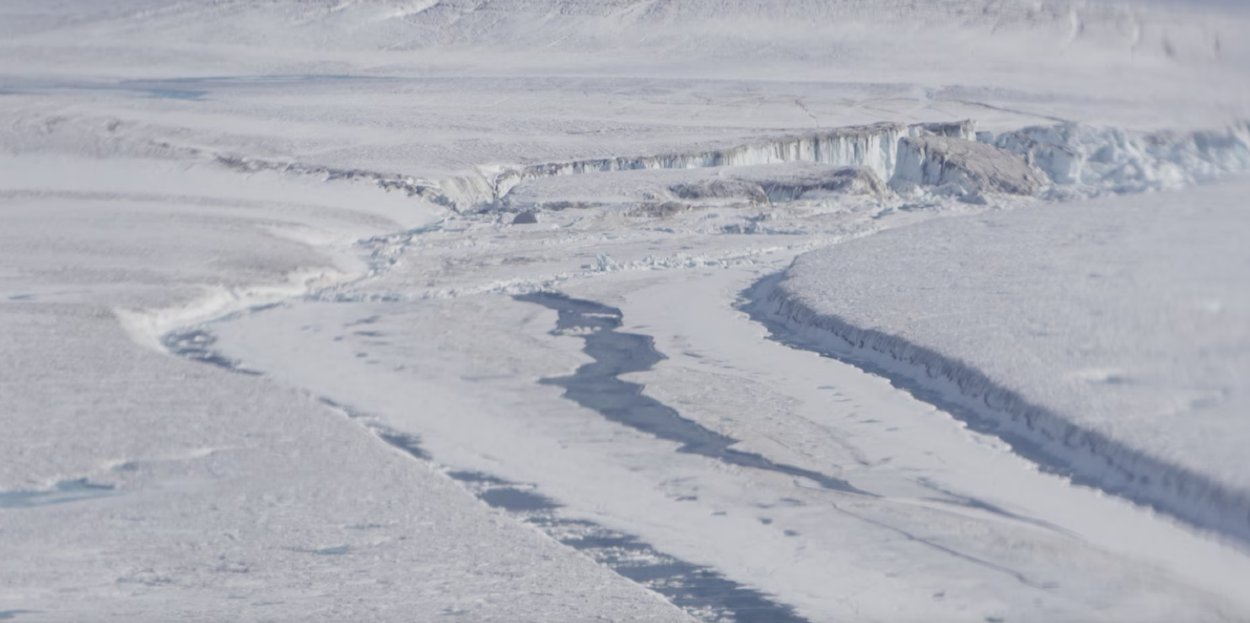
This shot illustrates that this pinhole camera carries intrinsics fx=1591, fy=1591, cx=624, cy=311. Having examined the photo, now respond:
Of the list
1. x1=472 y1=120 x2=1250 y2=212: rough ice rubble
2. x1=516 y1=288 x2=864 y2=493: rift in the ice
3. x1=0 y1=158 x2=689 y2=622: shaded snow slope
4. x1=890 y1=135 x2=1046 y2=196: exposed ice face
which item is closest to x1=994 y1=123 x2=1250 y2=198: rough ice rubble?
x1=472 y1=120 x2=1250 y2=212: rough ice rubble

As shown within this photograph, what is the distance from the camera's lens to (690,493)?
458 centimetres

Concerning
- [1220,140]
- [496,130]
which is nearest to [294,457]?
[1220,140]

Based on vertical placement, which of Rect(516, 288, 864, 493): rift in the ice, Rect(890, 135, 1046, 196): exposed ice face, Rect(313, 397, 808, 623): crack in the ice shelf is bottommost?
Rect(890, 135, 1046, 196): exposed ice face

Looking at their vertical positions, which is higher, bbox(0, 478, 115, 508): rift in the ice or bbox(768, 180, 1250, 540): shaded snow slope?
bbox(0, 478, 115, 508): rift in the ice

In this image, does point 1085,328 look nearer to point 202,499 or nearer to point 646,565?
point 646,565

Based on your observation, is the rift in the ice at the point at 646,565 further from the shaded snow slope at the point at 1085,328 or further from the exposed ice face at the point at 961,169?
the exposed ice face at the point at 961,169

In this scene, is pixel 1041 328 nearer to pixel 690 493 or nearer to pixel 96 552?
pixel 690 493

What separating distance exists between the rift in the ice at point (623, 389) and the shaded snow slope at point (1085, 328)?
0.73m

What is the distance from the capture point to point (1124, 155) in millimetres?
10875

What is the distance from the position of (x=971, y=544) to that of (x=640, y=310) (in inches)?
129

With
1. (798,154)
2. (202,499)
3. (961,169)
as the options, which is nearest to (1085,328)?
(202,499)

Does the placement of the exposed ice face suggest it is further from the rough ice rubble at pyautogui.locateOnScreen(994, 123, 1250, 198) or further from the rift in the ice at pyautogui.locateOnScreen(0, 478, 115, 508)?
the rift in the ice at pyautogui.locateOnScreen(0, 478, 115, 508)

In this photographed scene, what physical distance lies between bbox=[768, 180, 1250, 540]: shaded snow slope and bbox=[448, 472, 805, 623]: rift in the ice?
129 cm

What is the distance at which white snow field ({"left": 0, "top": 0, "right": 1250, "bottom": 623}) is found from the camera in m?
3.91
